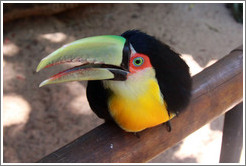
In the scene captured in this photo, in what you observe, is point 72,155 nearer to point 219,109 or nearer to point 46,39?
point 219,109

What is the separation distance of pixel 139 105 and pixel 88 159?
283 mm

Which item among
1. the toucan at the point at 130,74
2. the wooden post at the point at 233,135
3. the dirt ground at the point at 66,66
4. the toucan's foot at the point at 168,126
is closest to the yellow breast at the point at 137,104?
the toucan at the point at 130,74

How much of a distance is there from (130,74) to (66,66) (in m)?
1.97

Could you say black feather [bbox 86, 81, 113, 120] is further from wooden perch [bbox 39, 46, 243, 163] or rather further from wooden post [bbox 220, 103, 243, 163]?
wooden post [bbox 220, 103, 243, 163]

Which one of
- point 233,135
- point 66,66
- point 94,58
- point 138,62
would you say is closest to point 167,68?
point 138,62

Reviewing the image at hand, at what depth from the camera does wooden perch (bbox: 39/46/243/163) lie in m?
1.35

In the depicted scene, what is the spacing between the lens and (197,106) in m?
1.61

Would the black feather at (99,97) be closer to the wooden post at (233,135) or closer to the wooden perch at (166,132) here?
the wooden perch at (166,132)

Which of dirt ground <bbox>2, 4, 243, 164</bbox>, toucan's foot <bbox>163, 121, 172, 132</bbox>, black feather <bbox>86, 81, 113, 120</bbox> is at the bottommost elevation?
dirt ground <bbox>2, 4, 243, 164</bbox>

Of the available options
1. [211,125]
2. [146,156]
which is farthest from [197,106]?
[211,125]

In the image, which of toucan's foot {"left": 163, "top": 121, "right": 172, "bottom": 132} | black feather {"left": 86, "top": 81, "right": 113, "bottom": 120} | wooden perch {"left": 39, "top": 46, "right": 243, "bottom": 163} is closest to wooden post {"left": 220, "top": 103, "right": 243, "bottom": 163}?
wooden perch {"left": 39, "top": 46, "right": 243, "bottom": 163}

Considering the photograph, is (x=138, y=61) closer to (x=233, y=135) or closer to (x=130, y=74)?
(x=130, y=74)

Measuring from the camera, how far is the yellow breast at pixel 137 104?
1296 mm

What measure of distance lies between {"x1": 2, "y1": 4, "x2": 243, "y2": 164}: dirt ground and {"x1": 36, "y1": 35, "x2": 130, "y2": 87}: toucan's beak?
3.59 ft
